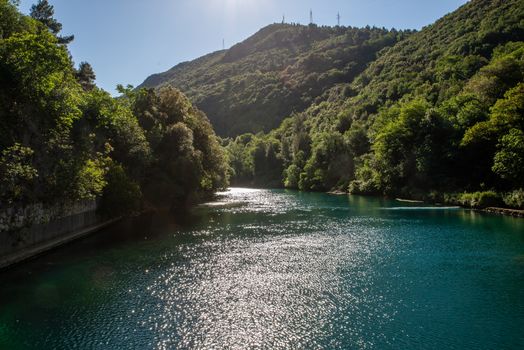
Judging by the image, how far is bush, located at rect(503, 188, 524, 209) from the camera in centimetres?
5861

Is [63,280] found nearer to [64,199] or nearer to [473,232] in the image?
[64,199]

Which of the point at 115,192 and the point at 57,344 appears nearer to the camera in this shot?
the point at 57,344

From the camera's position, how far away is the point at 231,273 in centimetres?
3144

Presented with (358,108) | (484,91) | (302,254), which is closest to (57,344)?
(302,254)

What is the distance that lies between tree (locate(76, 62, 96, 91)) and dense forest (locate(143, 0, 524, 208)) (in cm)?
6512

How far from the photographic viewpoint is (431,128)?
85.2m

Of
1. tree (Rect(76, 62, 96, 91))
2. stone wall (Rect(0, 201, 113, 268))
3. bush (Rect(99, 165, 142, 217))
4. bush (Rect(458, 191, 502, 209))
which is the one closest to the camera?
stone wall (Rect(0, 201, 113, 268))

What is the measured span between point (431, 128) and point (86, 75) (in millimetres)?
72254

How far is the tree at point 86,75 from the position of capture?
84.3 m

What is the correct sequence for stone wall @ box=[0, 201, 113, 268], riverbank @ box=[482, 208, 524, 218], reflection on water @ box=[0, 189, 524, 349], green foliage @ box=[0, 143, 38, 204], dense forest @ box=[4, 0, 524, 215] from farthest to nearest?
riverbank @ box=[482, 208, 524, 218] < dense forest @ box=[4, 0, 524, 215] < stone wall @ box=[0, 201, 113, 268] < green foliage @ box=[0, 143, 38, 204] < reflection on water @ box=[0, 189, 524, 349]

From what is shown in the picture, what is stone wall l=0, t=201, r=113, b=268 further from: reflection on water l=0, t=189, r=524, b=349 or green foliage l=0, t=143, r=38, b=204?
reflection on water l=0, t=189, r=524, b=349

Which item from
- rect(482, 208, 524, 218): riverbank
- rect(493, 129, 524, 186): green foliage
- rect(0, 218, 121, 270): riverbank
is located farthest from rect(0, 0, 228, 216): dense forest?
rect(493, 129, 524, 186): green foliage

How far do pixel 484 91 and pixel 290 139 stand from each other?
96466 mm

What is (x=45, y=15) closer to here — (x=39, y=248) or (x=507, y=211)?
(x=39, y=248)
